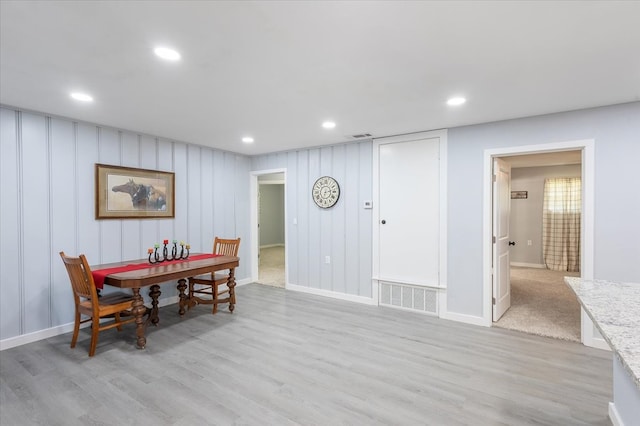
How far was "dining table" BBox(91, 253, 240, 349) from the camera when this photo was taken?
300 cm

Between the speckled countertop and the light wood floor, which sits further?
the light wood floor

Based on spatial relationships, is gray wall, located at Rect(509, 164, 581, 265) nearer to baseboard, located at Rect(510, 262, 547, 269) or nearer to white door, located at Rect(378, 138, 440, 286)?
baseboard, located at Rect(510, 262, 547, 269)

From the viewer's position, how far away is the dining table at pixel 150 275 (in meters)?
3.00

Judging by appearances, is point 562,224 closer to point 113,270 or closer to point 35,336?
point 113,270

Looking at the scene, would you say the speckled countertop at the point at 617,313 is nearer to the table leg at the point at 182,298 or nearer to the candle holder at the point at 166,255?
the candle holder at the point at 166,255

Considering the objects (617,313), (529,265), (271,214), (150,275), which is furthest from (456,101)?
(271,214)

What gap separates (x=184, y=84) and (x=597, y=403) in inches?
154

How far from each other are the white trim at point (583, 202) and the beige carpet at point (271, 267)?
3.32m

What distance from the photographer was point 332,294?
482 centimetres

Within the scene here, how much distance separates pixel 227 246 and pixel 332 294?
5.90 feet

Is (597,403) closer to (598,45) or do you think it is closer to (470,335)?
(470,335)

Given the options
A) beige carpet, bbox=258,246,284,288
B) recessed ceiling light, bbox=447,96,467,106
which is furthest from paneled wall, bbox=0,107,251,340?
recessed ceiling light, bbox=447,96,467,106

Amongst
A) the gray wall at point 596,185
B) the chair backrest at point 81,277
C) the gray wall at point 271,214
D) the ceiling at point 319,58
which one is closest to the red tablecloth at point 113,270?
the chair backrest at point 81,277

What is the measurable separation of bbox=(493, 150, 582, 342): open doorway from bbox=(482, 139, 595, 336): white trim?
39.5 inches
